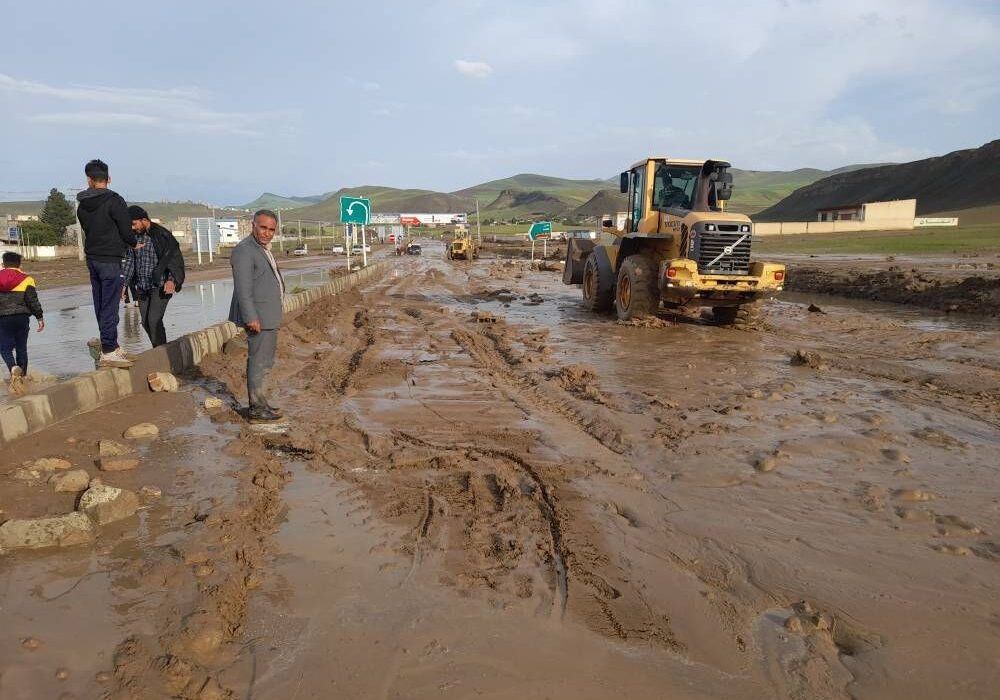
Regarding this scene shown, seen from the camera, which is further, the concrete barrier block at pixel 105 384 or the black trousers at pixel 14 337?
the black trousers at pixel 14 337

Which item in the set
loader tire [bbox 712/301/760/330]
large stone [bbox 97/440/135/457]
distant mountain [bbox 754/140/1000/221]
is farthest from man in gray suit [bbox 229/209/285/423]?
distant mountain [bbox 754/140/1000/221]

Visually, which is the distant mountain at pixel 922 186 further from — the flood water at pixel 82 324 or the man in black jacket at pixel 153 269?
the man in black jacket at pixel 153 269

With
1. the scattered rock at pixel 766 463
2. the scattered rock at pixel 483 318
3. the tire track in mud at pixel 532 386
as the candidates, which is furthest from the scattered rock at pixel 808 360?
the scattered rock at pixel 483 318

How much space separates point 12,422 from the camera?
507 centimetres

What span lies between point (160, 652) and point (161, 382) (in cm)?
478

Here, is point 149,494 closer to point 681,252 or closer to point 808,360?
point 808,360

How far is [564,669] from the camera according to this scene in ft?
8.45

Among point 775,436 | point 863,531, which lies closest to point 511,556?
point 863,531

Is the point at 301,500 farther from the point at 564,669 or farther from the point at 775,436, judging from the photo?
the point at 775,436

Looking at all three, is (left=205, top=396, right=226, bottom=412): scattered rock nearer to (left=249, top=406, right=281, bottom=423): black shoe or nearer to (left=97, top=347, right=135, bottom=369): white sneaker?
(left=249, top=406, right=281, bottom=423): black shoe

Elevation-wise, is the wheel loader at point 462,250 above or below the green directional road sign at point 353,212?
below

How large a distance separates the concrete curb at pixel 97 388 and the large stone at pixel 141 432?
0.72m

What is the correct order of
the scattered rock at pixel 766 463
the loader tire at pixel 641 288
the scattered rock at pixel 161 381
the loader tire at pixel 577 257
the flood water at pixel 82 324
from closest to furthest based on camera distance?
the scattered rock at pixel 766 463, the scattered rock at pixel 161 381, the flood water at pixel 82 324, the loader tire at pixel 641 288, the loader tire at pixel 577 257

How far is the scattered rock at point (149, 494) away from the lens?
411cm
